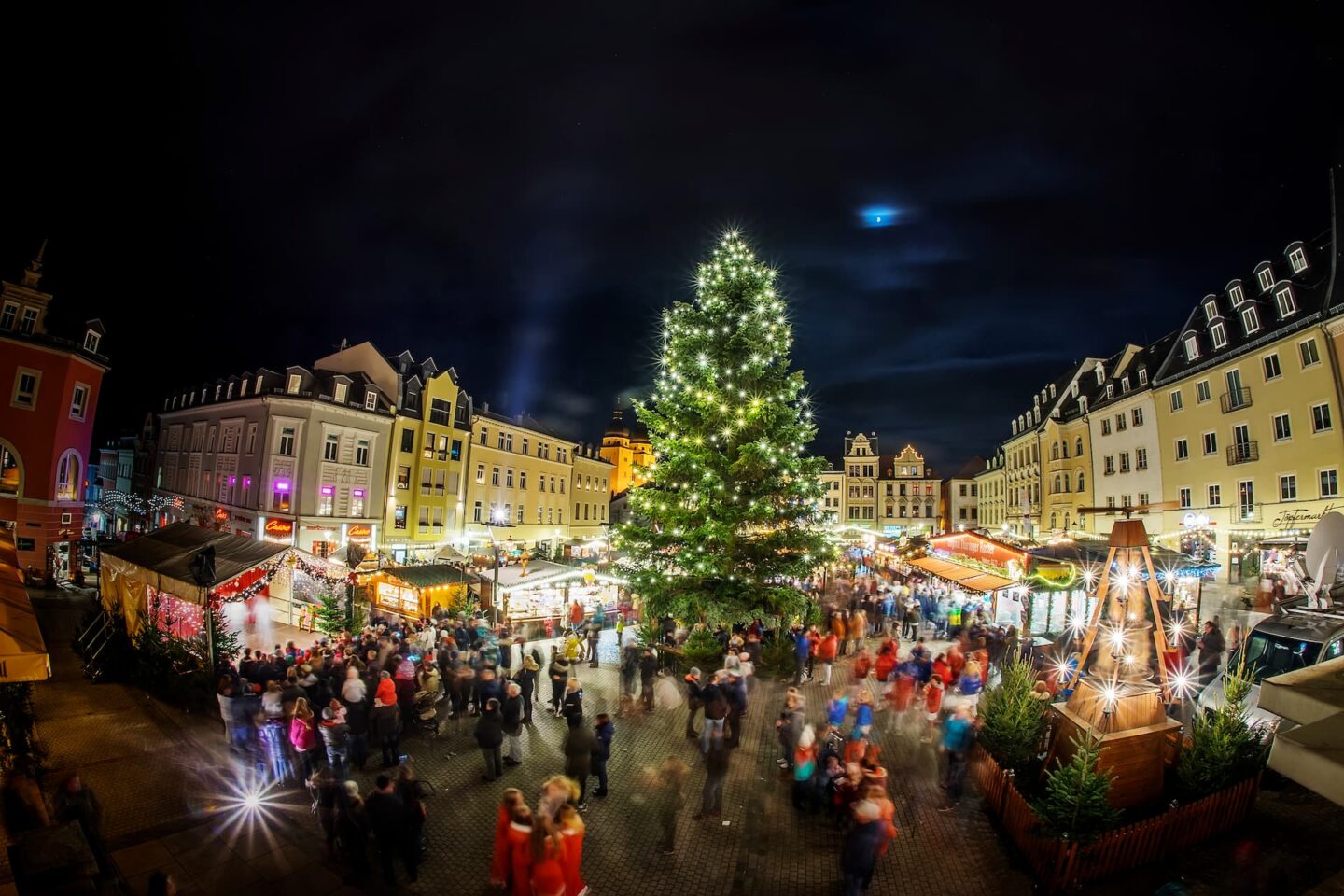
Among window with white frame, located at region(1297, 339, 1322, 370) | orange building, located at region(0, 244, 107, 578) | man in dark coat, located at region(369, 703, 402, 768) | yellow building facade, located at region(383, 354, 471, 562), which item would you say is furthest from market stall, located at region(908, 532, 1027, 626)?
orange building, located at region(0, 244, 107, 578)

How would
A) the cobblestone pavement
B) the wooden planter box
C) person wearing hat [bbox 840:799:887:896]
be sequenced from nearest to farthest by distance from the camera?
1. person wearing hat [bbox 840:799:887:896]
2. the wooden planter box
3. the cobblestone pavement

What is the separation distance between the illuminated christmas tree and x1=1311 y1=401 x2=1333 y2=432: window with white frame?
815 inches

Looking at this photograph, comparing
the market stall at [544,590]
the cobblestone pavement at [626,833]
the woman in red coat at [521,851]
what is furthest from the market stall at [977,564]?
the woman in red coat at [521,851]

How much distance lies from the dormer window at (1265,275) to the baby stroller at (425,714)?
121 feet

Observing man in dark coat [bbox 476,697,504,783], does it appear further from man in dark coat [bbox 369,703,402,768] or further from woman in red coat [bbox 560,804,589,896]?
woman in red coat [bbox 560,804,589,896]

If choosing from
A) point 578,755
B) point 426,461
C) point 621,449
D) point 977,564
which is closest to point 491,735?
point 578,755

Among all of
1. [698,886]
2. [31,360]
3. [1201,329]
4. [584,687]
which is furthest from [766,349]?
[31,360]

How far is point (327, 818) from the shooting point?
7.11 meters

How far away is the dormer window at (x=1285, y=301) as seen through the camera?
2352 cm

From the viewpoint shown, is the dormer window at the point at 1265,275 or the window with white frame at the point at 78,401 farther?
the window with white frame at the point at 78,401

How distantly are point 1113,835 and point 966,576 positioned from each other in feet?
36.1

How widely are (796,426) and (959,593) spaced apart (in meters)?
Answer: 12.8

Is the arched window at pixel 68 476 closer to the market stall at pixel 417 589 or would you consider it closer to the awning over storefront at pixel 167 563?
the awning over storefront at pixel 167 563

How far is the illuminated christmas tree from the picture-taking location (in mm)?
15969
